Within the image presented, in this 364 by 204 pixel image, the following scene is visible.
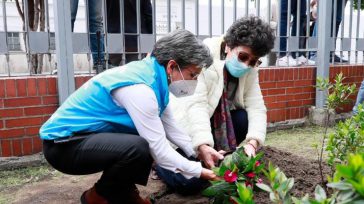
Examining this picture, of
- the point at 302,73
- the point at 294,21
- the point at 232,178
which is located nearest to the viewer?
the point at 232,178

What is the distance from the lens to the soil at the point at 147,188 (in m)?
2.54

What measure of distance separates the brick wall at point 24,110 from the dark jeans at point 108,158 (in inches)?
42.7

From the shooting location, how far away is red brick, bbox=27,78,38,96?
3171 millimetres

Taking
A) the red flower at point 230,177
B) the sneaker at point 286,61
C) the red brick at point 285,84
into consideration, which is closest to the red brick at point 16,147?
the red flower at point 230,177

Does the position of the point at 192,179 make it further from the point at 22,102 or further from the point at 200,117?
the point at 22,102

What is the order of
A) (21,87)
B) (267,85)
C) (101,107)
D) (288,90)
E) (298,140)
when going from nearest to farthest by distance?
(101,107) < (21,87) < (298,140) < (267,85) < (288,90)

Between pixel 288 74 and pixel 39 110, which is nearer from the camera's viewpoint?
pixel 39 110

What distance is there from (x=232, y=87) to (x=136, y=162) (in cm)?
99

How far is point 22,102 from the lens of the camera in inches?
124

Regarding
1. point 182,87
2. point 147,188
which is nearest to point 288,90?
point 147,188

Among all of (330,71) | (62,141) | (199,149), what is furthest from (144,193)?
(330,71)

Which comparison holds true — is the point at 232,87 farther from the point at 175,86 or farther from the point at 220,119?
the point at 175,86

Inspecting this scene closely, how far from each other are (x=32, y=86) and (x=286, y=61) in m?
2.89

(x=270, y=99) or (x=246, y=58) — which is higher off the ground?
(x=246, y=58)
